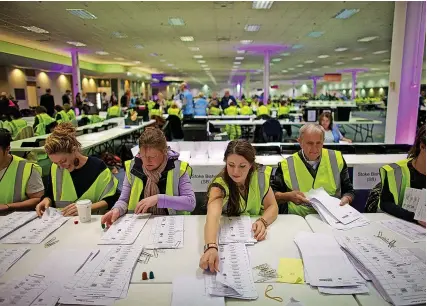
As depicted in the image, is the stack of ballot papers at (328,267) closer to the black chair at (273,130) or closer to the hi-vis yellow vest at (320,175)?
the hi-vis yellow vest at (320,175)

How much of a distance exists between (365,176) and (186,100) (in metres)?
Answer: 8.22

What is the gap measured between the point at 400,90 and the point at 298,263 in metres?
5.71

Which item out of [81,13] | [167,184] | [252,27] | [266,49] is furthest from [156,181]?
[266,49]

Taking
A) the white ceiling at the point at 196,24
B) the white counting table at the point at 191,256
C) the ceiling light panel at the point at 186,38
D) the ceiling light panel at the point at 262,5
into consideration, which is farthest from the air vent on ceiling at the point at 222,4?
the white counting table at the point at 191,256

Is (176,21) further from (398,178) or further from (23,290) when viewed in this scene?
(23,290)

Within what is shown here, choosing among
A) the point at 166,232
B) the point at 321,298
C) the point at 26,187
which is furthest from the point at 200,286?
the point at 26,187

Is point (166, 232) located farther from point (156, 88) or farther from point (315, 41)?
point (156, 88)

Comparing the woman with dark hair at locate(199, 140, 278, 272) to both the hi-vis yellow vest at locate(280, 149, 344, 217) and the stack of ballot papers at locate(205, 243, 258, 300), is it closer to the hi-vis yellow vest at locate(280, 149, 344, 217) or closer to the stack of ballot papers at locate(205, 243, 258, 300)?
the stack of ballot papers at locate(205, 243, 258, 300)

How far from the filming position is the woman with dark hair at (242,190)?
1888 millimetres

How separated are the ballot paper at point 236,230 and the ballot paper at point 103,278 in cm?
43

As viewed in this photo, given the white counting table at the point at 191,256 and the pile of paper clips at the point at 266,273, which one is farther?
the pile of paper clips at the point at 266,273

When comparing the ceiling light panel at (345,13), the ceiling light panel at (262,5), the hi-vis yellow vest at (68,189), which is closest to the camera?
the hi-vis yellow vest at (68,189)

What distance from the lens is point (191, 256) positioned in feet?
5.05

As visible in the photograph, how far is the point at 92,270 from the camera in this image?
1392 mm
